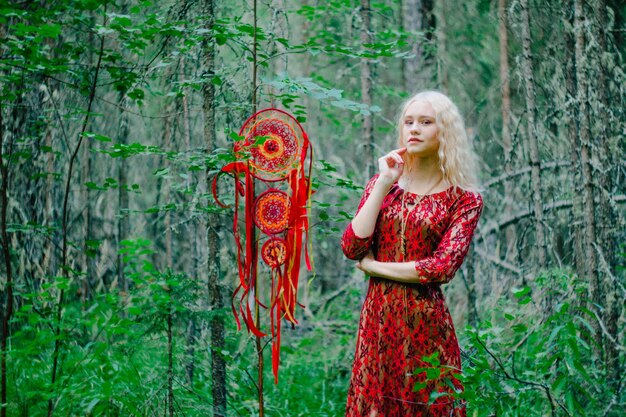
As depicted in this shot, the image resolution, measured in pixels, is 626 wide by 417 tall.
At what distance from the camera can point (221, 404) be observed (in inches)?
135

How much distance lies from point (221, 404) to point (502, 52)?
5663 mm

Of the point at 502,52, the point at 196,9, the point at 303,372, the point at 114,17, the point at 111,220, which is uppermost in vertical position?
the point at 502,52

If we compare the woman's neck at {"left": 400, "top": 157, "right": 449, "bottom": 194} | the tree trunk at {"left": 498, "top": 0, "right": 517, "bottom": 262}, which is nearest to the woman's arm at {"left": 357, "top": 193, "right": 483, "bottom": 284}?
the woman's neck at {"left": 400, "top": 157, "right": 449, "bottom": 194}

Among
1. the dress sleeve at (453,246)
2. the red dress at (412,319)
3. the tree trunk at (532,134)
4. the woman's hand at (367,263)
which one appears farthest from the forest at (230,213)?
the woman's hand at (367,263)

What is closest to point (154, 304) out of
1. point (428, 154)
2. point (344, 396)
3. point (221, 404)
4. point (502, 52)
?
point (221, 404)

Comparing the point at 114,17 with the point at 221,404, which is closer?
the point at 114,17

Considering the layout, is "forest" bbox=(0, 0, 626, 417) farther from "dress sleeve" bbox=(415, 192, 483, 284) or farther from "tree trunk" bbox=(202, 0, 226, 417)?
"dress sleeve" bbox=(415, 192, 483, 284)

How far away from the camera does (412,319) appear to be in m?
2.42

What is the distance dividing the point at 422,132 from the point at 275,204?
2.47 ft

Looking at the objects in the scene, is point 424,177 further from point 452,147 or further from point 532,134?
point 532,134

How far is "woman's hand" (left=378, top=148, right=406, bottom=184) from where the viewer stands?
2.41 m

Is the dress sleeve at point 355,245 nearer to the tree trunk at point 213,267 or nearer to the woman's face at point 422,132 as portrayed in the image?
the woman's face at point 422,132

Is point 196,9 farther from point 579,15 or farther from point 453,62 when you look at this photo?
point 453,62

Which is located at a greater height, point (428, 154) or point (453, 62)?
point (453, 62)
